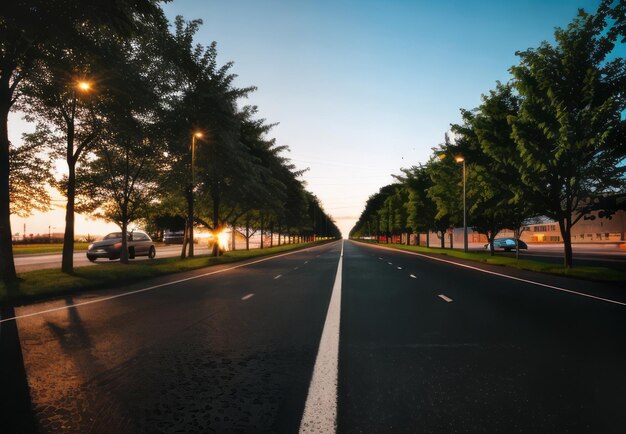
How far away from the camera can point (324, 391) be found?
4652 mm

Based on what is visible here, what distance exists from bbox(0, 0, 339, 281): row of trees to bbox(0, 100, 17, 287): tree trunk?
3 cm

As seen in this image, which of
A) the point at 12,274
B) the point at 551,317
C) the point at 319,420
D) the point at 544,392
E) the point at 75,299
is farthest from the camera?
the point at 12,274

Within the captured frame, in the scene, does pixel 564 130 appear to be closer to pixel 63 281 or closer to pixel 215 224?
pixel 63 281

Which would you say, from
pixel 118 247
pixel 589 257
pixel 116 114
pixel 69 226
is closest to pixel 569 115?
pixel 589 257

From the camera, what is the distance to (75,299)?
1273cm

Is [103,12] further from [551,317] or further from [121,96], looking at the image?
[551,317]

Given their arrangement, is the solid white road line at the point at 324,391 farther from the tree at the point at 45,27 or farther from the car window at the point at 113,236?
the car window at the point at 113,236

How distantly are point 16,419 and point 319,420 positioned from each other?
2.52 meters

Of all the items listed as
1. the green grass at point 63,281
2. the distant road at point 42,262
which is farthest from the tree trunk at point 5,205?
the distant road at point 42,262

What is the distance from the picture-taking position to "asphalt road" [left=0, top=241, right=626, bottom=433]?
3.97 meters

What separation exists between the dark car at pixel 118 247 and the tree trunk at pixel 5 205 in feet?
45.8

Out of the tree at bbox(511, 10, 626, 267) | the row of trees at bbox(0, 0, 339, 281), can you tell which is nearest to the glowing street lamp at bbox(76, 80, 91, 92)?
the row of trees at bbox(0, 0, 339, 281)

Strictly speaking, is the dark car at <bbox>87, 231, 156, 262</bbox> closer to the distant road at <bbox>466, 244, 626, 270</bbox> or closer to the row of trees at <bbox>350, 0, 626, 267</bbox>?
the row of trees at <bbox>350, 0, 626, 267</bbox>

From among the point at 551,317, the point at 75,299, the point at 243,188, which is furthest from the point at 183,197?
the point at 551,317
